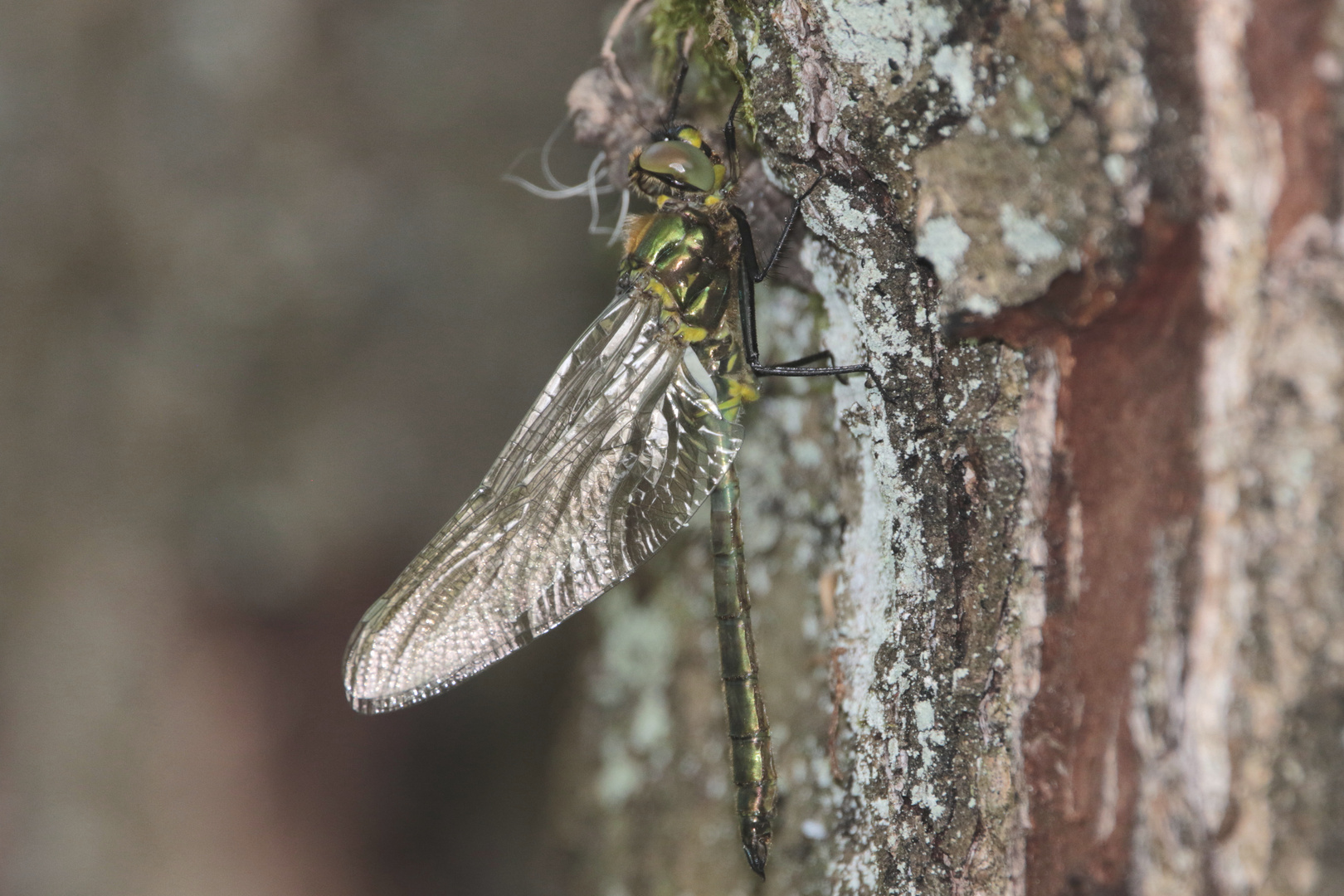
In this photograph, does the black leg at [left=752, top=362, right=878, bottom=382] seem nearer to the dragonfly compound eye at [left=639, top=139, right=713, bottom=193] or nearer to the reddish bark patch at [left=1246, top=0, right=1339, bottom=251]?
the dragonfly compound eye at [left=639, top=139, right=713, bottom=193]

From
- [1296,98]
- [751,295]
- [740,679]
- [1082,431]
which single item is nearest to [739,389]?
[751,295]

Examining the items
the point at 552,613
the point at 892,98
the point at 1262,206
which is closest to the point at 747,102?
the point at 892,98

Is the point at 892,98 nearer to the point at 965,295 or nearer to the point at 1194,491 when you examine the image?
the point at 965,295

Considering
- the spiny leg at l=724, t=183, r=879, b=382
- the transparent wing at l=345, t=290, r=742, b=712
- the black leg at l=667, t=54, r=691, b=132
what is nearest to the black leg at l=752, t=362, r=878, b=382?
the spiny leg at l=724, t=183, r=879, b=382

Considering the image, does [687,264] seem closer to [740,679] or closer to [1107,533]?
[740,679]

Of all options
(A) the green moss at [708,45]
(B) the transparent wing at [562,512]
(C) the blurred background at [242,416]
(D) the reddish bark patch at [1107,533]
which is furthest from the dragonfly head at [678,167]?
(D) the reddish bark patch at [1107,533]
